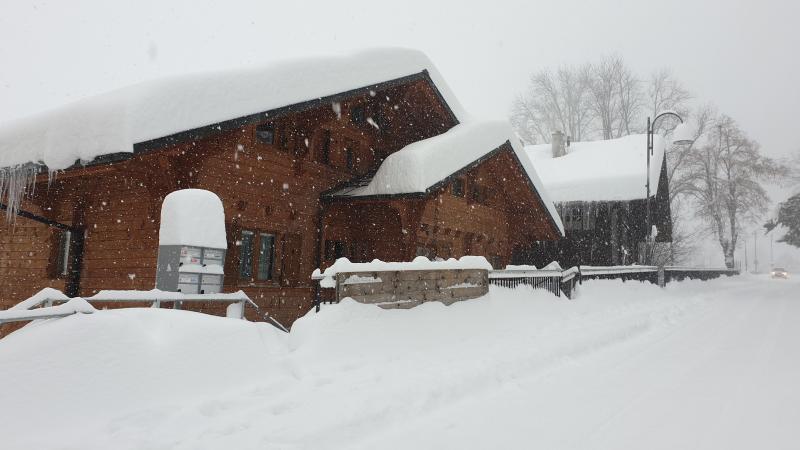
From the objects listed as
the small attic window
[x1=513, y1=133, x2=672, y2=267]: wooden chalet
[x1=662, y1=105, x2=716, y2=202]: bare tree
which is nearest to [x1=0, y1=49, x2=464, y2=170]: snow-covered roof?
the small attic window

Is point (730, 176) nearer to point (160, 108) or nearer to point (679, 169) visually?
point (679, 169)

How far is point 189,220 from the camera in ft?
23.4

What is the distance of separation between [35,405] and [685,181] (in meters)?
42.4

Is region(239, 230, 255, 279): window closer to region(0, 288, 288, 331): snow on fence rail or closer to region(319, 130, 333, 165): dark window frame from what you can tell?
region(319, 130, 333, 165): dark window frame

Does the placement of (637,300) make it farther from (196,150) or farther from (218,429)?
(218,429)

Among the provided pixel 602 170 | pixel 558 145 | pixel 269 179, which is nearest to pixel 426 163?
pixel 269 179

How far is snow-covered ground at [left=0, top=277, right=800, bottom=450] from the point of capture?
4.10 m

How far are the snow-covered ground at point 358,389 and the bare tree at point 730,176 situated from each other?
37979mm

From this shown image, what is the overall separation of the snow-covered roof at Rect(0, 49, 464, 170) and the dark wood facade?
1763cm

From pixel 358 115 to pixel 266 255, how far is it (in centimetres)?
497

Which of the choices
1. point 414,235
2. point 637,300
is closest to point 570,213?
point 637,300

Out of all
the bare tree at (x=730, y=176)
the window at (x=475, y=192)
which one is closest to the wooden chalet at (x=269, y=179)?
the window at (x=475, y=192)

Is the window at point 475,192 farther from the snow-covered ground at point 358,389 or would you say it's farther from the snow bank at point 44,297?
the snow bank at point 44,297

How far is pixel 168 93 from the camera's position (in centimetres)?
866
